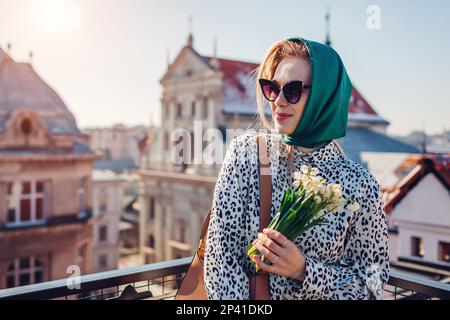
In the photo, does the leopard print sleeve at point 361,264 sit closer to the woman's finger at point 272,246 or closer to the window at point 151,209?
the woman's finger at point 272,246

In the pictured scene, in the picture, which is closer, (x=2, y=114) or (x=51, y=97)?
(x=2, y=114)

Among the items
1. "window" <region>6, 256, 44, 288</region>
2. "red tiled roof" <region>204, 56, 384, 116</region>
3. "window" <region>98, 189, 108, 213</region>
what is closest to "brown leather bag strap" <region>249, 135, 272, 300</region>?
"window" <region>6, 256, 44, 288</region>

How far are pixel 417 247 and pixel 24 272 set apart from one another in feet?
35.4

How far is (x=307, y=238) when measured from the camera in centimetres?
196

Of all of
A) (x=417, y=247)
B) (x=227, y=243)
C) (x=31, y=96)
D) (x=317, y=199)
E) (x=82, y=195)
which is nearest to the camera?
(x=317, y=199)

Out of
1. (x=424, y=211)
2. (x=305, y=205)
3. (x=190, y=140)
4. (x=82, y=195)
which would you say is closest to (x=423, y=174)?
(x=424, y=211)

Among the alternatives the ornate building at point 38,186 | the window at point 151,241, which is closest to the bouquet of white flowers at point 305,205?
the ornate building at point 38,186

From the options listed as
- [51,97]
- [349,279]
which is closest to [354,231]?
[349,279]

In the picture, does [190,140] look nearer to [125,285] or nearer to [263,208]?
[125,285]

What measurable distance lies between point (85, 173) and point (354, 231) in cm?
1470

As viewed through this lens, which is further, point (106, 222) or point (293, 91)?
point (106, 222)

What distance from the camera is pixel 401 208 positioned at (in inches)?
418

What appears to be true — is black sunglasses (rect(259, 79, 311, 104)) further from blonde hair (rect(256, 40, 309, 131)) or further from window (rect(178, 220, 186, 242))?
window (rect(178, 220, 186, 242))
